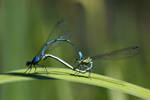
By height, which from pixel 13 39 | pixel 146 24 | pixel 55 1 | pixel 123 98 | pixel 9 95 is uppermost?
pixel 55 1

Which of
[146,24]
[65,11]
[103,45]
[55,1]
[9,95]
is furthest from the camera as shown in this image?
[146,24]

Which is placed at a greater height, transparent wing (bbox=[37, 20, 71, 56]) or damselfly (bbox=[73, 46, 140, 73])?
transparent wing (bbox=[37, 20, 71, 56])

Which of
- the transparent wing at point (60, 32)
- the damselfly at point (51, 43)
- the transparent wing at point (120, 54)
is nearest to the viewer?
the transparent wing at point (120, 54)

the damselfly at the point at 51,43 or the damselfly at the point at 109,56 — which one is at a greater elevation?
the damselfly at the point at 51,43

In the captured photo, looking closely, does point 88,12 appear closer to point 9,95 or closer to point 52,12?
point 52,12

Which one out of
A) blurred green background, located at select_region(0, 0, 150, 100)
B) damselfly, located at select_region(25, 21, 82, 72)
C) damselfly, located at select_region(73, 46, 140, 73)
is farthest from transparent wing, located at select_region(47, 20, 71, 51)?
damselfly, located at select_region(73, 46, 140, 73)

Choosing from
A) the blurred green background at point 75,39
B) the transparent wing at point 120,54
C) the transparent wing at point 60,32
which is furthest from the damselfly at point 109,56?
the transparent wing at point 60,32

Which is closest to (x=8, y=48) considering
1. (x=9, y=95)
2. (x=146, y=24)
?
(x=9, y=95)

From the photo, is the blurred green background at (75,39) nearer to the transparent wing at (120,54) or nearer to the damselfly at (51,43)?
the damselfly at (51,43)

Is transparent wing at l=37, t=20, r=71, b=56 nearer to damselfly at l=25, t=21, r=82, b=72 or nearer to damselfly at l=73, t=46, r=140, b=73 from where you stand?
damselfly at l=25, t=21, r=82, b=72
